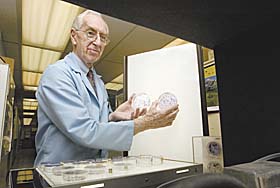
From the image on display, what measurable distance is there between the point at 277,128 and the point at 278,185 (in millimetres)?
144

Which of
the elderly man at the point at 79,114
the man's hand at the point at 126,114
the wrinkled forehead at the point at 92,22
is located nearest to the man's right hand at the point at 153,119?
the elderly man at the point at 79,114

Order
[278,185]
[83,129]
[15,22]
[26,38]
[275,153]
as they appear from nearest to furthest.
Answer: [278,185] < [275,153] < [83,129] < [15,22] < [26,38]

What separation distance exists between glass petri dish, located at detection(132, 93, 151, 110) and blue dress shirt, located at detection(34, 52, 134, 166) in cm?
29

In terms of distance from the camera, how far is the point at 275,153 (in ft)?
1.28

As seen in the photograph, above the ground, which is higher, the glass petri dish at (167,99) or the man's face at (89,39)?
the man's face at (89,39)

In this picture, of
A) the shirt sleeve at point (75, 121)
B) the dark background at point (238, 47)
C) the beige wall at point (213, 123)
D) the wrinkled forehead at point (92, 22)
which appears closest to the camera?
the dark background at point (238, 47)

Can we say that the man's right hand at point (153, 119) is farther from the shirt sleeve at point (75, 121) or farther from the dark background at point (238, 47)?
the dark background at point (238, 47)

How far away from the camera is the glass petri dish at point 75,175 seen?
45 cm

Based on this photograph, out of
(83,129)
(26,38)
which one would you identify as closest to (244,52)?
(83,129)

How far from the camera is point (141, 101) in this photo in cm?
113

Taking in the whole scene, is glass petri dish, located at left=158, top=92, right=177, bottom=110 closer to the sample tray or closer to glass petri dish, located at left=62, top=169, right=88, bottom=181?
the sample tray

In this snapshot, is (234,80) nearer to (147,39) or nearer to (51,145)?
(51,145)

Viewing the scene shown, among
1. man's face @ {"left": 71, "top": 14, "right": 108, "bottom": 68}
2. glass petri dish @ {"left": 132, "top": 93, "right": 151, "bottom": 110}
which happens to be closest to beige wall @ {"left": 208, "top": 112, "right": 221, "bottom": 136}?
glass petri dish @ {"left": 132, "top": 93, "right": 151, "bottom": 110}

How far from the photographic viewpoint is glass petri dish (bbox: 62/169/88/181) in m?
0.45
